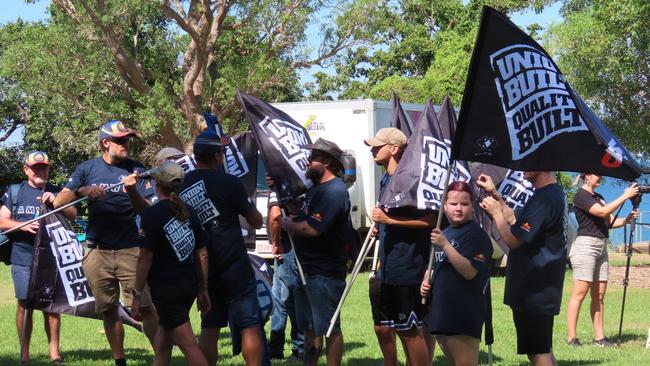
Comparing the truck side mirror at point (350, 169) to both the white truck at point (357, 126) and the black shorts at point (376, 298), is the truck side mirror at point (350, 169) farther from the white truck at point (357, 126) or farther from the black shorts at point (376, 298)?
the black shorts at point (376, 298)

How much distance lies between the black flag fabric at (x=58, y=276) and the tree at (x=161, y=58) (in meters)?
19.7

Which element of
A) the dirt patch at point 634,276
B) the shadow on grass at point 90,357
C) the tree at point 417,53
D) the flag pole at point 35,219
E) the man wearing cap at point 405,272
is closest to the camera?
the man wearing cap at point 405,272

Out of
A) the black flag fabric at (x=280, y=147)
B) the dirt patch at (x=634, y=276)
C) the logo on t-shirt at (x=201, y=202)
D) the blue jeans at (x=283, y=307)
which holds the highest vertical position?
the black flag fabric at (x=280, y=147)

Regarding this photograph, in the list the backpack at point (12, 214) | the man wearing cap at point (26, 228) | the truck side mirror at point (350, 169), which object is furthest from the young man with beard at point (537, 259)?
the truck side mirror at point (350, 169)

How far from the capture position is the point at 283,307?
10.1 m

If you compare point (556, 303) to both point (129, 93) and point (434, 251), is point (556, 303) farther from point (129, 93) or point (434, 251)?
point (129, 93)

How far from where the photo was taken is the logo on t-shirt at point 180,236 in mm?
7074

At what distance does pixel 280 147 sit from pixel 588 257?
3.89 metres

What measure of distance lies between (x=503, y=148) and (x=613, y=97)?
18648 mm

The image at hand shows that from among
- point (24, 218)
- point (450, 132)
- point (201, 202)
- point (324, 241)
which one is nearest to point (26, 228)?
point (24, 218)

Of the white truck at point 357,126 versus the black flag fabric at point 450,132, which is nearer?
the black flag fabric at point 450,132

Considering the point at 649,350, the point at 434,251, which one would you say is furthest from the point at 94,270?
the point at 649,350

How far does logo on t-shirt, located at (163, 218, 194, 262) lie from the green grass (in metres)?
2.59

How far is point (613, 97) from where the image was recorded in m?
24.2
